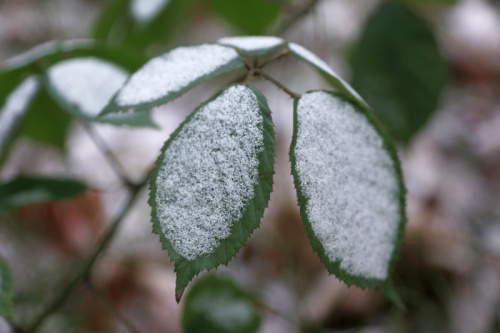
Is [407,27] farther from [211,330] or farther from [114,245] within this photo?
[114,245]

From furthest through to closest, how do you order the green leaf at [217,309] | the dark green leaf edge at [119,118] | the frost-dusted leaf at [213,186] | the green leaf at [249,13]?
the green leaf at [249,13] → the green leaf at [217,309] → the dark green leaf edge at [119,118] → the frost-dusted leaf at [213,186]

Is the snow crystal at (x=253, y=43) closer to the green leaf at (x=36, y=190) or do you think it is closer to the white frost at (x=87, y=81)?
the white frost at (x=87, y=81)

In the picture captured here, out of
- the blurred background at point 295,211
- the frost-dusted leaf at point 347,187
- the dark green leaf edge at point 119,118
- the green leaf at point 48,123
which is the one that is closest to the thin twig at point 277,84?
the frost-dusted leaf at point 347,187

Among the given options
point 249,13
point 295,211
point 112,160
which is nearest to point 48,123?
point 112,160

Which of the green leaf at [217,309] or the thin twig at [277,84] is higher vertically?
the thin twig at [277,84]

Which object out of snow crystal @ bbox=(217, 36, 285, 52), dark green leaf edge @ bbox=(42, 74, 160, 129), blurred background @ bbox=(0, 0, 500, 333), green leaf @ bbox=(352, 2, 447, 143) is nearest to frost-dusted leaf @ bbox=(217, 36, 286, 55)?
snow crystal @ bbox=(217, 36, 285, 52)

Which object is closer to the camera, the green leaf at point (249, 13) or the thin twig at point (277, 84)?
the thin twig at point (277, 84)

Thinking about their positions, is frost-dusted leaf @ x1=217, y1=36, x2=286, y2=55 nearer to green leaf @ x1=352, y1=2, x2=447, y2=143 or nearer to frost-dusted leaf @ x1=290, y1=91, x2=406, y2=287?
frost-dusted leaf @ x1=290, y1=91, x2=406, y2=287

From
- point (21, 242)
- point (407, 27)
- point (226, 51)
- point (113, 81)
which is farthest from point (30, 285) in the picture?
point (407, 27)

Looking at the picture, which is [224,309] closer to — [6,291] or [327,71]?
[6,291]
